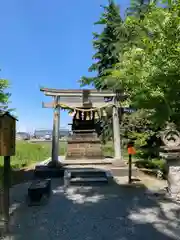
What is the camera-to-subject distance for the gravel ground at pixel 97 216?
3531 millimetres

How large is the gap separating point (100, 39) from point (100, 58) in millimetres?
1472

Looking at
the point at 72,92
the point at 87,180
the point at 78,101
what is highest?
the point at 72,92

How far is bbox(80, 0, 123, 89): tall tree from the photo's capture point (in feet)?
54.8

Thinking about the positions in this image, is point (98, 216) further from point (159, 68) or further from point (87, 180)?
point (159, 68)

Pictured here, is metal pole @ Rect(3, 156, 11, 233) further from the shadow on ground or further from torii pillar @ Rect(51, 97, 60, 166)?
torii pillar @ Rect(51, 97, 60, 166)

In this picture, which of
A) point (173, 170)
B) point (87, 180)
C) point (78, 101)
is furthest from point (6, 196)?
point (78, 101)

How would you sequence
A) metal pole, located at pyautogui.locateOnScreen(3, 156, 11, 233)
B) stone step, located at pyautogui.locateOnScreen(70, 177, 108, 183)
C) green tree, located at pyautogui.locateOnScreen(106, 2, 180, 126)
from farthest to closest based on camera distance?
stone step, located at pyautogui.locateOnScreen(70, 177, 108, 183) < metal pole, located at pyautogui.locateOnScreen(3, 156, 11, 233) < green tree, located at pyautogui.locateOnScreen(106, 2, 180, 126)

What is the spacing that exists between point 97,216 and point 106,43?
601 inches

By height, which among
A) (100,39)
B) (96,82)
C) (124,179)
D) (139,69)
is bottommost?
(124,179)

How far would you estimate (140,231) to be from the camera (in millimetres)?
3619

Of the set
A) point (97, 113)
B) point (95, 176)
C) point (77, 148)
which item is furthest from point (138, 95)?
point (97, 113)

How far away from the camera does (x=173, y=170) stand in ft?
18.6

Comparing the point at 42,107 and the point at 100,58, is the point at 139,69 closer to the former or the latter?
the point at 42,107

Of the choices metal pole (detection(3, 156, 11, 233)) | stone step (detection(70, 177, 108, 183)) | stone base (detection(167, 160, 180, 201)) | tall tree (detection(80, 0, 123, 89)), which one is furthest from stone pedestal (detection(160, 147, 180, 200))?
tall tree (detection(80, 0, 123, 89))
